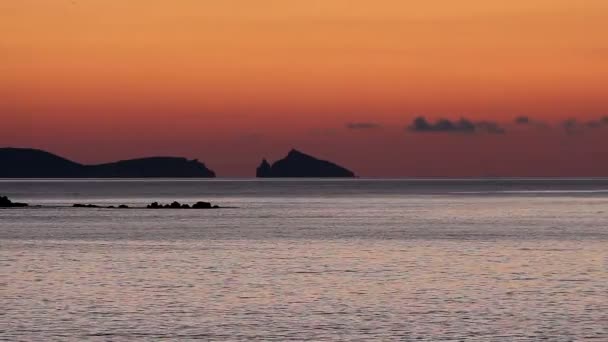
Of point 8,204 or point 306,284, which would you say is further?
point 8,204

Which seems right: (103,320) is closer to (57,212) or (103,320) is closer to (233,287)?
(233,287)

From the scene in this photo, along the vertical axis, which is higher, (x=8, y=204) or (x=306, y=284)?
(x=8, y=204)

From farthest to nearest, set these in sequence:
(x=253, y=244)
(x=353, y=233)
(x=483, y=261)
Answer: (x=353, y=233) → (x=253, y=244) → (x=483, y=261)

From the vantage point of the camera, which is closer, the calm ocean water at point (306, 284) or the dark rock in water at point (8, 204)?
the calm ocean water at point (306, 284)

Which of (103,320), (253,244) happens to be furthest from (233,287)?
(253,244)

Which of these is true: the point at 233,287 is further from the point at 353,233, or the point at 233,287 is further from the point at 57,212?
the point at 57,212

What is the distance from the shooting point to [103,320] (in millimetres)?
48469

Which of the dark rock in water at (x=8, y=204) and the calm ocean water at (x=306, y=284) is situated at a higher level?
the dark rock in water at (x=8, y=204)

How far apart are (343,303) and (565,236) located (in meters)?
57.0

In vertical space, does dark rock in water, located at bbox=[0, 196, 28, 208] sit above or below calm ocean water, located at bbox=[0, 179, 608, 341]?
above

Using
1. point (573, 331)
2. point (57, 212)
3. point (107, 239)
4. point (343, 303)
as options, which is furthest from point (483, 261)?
point (57, 212)

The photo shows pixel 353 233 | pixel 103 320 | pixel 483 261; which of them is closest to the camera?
pixel 103 320

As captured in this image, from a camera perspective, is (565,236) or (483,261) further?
(565,236)

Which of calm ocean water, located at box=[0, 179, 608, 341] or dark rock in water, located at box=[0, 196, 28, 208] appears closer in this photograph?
calm ocean water, located at box=[0, 179, 608, 341]
